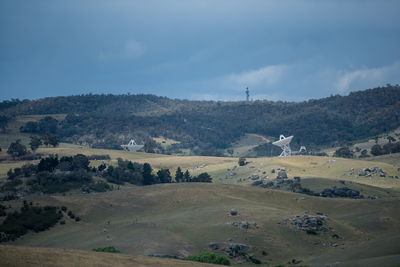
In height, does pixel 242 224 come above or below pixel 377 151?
below

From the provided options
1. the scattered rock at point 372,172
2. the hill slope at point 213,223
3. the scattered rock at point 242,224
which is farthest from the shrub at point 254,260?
the scattered rock at point 372,172

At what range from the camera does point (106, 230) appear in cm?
6844

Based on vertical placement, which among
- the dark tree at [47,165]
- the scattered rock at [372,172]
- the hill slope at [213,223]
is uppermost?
the dark tree at [47,165]

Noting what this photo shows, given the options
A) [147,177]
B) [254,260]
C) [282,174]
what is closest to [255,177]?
[282,174]

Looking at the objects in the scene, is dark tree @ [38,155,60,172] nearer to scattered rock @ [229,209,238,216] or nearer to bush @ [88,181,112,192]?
bush @ [88,181,112,192]

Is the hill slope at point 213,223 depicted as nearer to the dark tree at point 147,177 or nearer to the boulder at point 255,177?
the dark tree at point 147,177

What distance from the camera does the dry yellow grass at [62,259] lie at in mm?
34281

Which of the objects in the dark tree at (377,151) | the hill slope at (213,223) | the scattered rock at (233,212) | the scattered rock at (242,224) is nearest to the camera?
the hill slope at (213,223)

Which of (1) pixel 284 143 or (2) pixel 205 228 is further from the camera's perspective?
(1) pixel 284 143

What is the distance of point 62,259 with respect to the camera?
36.6m

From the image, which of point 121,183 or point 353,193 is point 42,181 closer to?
point 121,183

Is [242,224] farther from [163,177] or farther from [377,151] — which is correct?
[377,151]

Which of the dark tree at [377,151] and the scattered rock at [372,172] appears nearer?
the scattered rock at [372,172]

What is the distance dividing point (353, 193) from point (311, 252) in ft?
158
